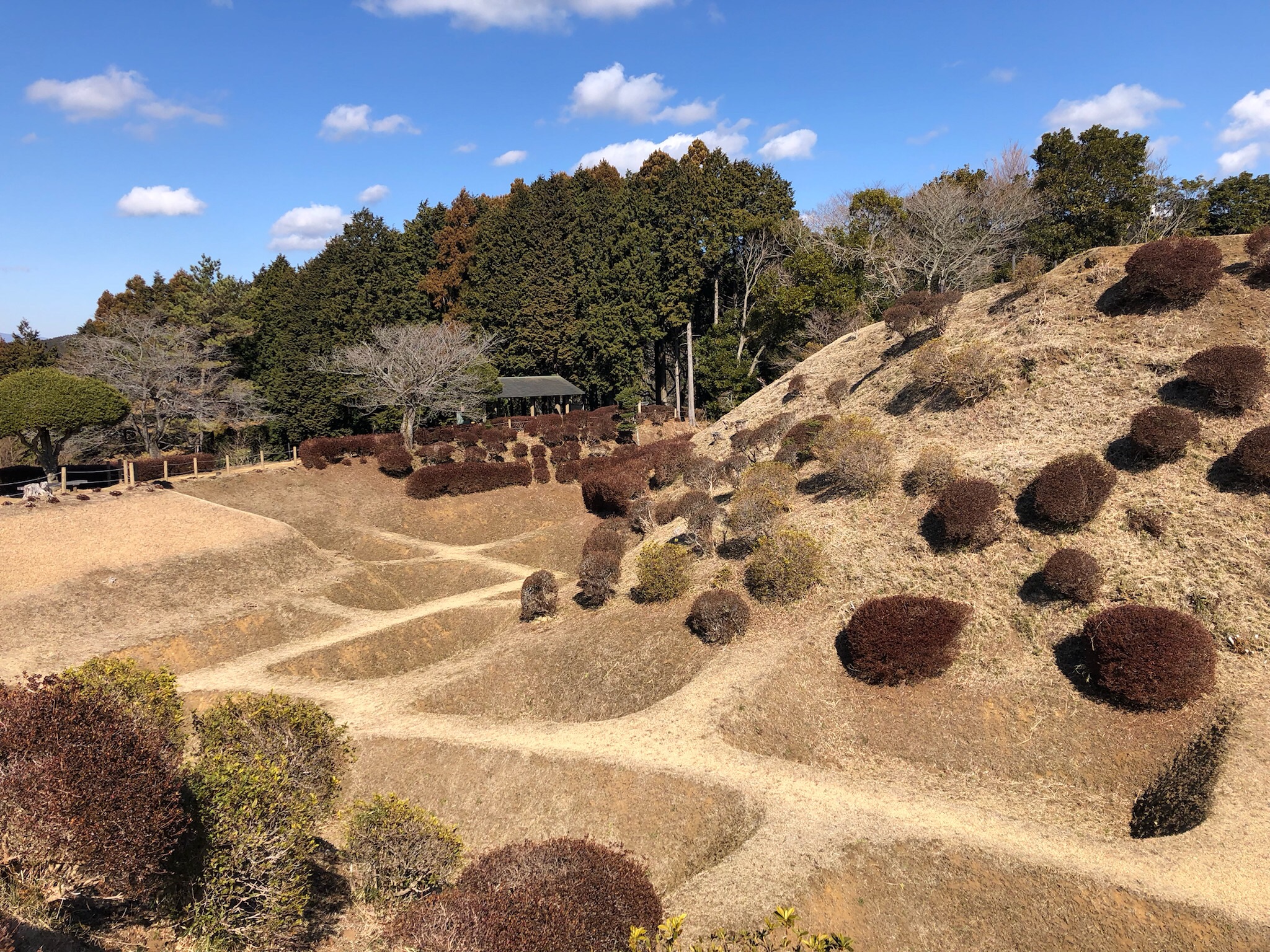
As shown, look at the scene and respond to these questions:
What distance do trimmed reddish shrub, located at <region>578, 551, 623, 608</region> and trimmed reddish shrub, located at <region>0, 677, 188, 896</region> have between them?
13433mm

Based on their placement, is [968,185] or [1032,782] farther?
[968,185]

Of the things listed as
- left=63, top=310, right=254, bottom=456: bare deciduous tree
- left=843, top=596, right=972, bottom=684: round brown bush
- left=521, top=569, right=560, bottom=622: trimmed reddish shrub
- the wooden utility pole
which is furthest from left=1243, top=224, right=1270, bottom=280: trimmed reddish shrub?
left=63, top=310, right=254, bottom=456: bare deciduous tree

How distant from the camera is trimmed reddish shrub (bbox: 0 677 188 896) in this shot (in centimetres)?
640

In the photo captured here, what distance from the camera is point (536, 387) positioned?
4941cm

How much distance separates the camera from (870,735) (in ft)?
43.0

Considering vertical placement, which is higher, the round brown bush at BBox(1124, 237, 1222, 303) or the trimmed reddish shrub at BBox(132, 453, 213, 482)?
the round brown bush at BBox(1124, 237, 1222, 303)

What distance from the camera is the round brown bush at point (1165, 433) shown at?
1583 cm

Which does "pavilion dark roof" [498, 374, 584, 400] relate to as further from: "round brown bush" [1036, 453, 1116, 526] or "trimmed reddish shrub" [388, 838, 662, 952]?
"trimmed reddish shrub" [388, 838, 662, 952]

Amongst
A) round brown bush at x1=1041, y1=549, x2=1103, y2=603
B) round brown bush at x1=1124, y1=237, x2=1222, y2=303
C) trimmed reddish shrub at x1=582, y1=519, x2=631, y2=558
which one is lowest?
trimmed reddish shrub at x1=582, y1=519, x2=631, y2=558

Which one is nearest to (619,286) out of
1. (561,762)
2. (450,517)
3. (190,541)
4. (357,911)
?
(450,517)

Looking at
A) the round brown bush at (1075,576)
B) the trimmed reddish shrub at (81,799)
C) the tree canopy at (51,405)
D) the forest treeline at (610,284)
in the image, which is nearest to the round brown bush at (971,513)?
the round brown bush at (1075,576)

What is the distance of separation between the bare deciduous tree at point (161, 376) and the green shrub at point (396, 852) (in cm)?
3711

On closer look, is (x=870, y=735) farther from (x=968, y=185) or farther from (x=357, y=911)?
(x=968, y=185)

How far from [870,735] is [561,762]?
618cm
